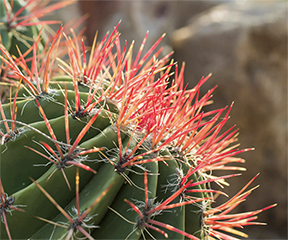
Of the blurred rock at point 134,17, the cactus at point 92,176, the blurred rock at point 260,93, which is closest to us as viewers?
the cactus at point 92,176

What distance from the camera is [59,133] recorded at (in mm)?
511

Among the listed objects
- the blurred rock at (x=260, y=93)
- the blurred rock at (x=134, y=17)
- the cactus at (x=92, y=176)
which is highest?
the blurred rock at (x=134, y=17)

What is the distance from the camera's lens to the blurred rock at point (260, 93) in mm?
2102

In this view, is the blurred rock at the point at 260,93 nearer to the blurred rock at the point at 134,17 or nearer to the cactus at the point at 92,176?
the blurred rock at the point at 134,17

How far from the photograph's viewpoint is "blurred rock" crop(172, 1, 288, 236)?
210 centimetres

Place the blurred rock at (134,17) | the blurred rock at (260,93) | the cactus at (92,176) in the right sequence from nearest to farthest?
the cactus at (92,176) < the blurred rock at (260,93) < the blurred rock at (134,17)

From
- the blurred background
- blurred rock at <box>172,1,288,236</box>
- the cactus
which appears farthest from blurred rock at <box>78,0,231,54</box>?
the cactus

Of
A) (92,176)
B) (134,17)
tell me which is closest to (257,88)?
(92,176)

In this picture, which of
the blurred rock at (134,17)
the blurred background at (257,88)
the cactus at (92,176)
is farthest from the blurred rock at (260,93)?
the cactus at (92,176)

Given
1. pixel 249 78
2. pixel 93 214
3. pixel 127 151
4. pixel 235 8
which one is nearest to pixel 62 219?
pixel 93 214

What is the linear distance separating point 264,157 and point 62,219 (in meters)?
2.08

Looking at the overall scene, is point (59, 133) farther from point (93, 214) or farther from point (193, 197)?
point (193, 197)

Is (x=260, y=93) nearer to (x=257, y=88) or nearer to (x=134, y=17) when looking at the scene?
(x=257, y=88)

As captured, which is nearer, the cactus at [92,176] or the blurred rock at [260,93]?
the cactus at [92,176]
